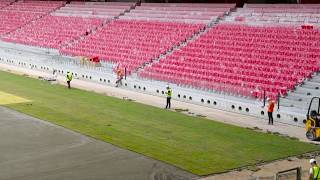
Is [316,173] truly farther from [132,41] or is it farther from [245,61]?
[132,41]

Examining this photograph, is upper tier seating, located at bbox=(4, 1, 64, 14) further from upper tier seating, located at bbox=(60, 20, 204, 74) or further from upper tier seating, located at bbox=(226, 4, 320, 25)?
upper tier seating, located at bbox=(226, 4, 320, 25)

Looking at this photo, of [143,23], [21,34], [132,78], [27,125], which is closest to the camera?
[27,125]

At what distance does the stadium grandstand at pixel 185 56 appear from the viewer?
1003 inches

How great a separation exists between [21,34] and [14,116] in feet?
108

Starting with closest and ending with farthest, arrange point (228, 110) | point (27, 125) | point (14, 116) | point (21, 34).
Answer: point (27, 125)
point (14, 116)
point (228, 110)
point (21, 34)

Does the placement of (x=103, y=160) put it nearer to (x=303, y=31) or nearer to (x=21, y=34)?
(x=303, y=31)

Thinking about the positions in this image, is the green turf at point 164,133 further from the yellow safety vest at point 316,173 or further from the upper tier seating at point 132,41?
the upper tier seating at point 132,41

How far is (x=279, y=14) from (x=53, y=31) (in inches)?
997

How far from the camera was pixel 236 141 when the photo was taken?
776 inches

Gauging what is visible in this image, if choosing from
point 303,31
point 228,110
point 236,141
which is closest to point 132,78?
point 228,110

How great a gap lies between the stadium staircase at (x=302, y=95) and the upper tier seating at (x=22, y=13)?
39.0m

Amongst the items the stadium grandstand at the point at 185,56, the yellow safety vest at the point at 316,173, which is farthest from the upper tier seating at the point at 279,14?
the yellow safety vest at the point at 316,173

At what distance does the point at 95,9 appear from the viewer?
52.5 meters

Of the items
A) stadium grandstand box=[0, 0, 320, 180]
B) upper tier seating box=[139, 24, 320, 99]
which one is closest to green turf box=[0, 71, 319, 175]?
stadium grandstand box=[0, 0, 320, 180]
